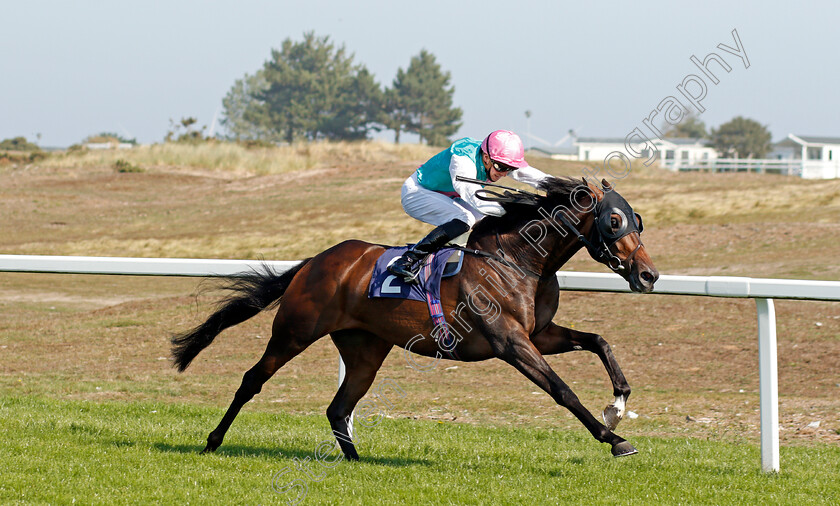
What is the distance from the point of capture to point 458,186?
525 cm

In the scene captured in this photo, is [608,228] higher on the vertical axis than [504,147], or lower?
lower

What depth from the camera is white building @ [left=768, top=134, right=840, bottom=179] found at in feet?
129

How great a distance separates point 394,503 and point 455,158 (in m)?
1.93

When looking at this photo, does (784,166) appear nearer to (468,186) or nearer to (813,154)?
(468,186)

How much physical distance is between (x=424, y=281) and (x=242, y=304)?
1.39m

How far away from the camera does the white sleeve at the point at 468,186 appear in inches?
207

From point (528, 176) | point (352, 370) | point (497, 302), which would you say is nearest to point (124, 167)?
point (352, 370)

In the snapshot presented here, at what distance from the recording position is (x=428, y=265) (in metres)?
5.41

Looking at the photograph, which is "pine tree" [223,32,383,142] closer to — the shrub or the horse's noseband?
the shrub

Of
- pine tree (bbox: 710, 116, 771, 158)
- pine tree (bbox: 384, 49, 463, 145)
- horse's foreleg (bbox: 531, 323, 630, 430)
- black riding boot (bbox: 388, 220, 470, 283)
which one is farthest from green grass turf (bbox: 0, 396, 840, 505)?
pine tree (bbox: 710, 116, 771, 158)

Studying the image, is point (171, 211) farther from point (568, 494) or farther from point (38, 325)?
point (568, 494)

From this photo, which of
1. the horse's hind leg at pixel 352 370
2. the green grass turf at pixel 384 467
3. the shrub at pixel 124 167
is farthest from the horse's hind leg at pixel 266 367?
the shrub at pixel 124 167

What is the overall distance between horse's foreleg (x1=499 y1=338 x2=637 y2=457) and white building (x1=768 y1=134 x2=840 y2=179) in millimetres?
35645

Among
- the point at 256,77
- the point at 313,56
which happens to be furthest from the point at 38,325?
the point at 256,77
